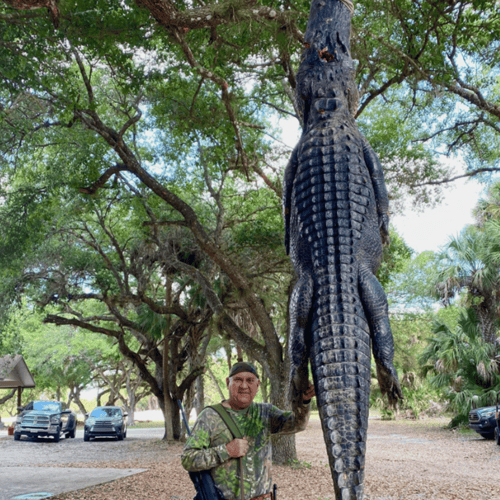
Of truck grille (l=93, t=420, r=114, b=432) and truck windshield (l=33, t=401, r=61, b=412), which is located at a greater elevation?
truck windshield (l=33, t=401, r=61, b=412)

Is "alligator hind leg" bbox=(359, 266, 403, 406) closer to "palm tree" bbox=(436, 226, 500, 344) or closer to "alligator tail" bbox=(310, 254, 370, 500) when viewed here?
"alligator tail" bbox=(310, 254, 370, 500)

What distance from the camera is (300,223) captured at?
2.33 meters

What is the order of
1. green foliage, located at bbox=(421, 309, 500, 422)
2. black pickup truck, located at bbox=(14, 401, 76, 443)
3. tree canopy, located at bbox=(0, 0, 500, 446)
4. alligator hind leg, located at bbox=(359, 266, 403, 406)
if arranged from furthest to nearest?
black pickup truck, located at bbox=(14, 401, 76, 443), green foliage, located at bbox=(421, 309, 500, 422), tree canopy, located at bbox=(0, 0, 500, 446), alligator hind leg, located at bbox=(359, 266, 403, 406)

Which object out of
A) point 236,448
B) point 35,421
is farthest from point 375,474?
point 35,421

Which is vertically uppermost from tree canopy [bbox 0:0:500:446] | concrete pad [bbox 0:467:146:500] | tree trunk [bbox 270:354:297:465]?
tree canopy [bbox 0:0:500:446]

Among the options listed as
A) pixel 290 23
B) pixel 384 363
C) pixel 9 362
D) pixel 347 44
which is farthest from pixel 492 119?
pixel 9 362

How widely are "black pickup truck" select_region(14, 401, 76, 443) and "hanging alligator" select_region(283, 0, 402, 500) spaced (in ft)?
67.3

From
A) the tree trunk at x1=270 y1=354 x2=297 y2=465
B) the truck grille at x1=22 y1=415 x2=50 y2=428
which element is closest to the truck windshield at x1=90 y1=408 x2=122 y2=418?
the truck grille at x1=22 y1=415 x2=50 y2=428

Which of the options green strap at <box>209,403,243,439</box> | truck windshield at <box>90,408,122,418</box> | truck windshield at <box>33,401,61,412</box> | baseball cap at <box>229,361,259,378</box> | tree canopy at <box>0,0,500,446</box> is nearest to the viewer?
green strap at <box>209,403,243,439</box>

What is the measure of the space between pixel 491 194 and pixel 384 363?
66.1 feet

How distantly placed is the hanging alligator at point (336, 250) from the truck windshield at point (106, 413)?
21488 millimetres

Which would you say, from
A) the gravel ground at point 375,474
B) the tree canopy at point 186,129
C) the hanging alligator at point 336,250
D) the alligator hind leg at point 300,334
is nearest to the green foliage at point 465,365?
the gravel ground at point 375,474

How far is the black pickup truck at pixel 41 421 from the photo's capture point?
20375 mm

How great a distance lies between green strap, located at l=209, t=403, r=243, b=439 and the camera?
2.40 meters
